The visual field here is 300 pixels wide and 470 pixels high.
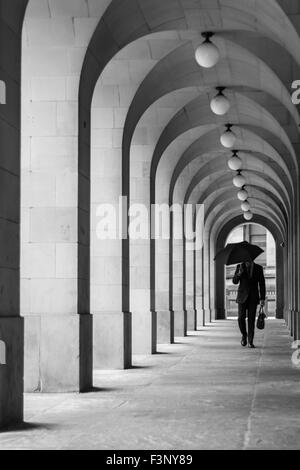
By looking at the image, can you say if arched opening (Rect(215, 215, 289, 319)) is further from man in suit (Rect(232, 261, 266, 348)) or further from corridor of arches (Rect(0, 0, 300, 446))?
man in suit (Rect(232, 261, 266, 348))

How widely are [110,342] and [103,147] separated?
3053 millimetres

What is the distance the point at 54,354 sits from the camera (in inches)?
401

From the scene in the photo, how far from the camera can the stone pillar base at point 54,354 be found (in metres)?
10.1

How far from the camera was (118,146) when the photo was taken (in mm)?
13734

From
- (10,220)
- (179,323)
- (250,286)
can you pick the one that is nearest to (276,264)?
(179,323)

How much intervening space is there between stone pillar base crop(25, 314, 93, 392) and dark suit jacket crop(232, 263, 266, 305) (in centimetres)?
660

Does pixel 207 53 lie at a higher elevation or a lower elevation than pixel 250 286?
higher

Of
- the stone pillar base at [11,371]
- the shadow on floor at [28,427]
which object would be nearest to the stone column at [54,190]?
the stone pillar base at [11,371]

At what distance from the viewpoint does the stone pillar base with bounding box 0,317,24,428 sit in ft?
23.5

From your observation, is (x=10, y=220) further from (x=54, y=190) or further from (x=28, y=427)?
(x=54, y=190)

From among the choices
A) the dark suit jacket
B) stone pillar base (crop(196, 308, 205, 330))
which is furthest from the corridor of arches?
stone pillar base (crop(196, 308, 205, 330))

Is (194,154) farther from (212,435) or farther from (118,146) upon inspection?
(212,435)

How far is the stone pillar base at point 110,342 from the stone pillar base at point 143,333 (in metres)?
3.22

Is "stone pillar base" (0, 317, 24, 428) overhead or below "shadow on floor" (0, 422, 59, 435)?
overhead
